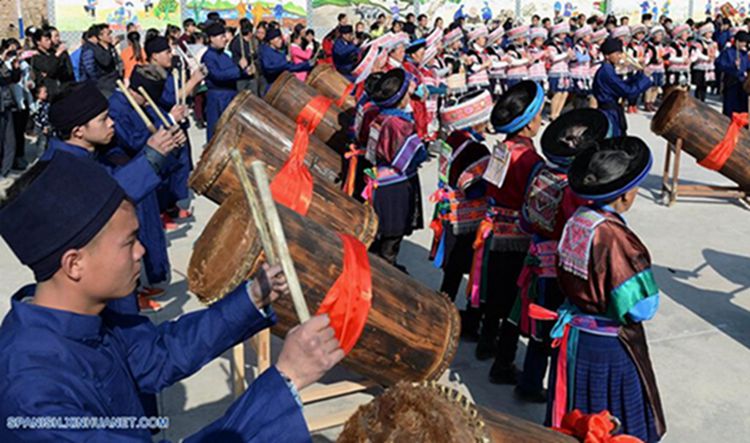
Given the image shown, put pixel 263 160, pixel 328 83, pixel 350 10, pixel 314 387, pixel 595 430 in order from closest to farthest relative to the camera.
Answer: pixel 595 430 < pixel 314 387 < pixel 263 160 < pixel 328 83 < pixel 350 10

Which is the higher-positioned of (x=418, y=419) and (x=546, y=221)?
(x=418, y=419)

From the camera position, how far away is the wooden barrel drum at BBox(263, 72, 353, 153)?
596 cm

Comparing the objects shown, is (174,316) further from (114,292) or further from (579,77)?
(579,77)

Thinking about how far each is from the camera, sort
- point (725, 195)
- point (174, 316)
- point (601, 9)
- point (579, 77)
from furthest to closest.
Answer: point (601, 9), point (579, 77), point (725, 195), point (174, 316)

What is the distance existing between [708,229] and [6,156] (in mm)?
→ 7745

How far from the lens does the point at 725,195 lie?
7.13 m

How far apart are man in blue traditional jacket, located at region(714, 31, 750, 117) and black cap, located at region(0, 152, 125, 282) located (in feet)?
38.9

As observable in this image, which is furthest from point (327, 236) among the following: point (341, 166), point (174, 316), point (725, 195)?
point (725, 195)

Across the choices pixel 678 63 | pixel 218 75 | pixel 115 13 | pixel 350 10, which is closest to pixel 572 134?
pixel 218 75

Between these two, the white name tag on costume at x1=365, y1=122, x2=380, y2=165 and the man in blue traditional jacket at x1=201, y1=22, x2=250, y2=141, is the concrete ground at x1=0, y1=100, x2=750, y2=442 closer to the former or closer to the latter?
the white name tag on costume at x1=365, y1=122, x2=380, y2=165

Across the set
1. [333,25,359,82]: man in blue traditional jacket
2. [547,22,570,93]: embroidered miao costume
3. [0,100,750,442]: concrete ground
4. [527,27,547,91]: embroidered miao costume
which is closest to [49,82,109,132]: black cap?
[0,100,750,442]: concrete ground

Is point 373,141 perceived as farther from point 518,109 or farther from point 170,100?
point 170,100

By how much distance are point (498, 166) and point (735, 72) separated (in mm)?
9672

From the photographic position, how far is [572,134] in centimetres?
342
